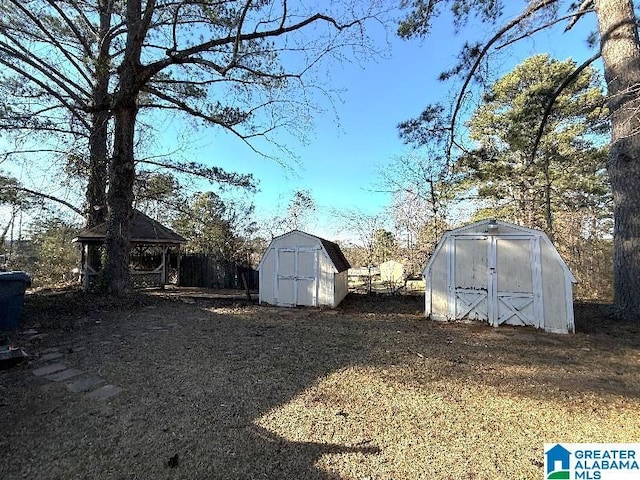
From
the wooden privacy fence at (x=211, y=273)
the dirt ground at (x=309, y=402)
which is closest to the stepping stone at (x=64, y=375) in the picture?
the dirt ground at (x=309, y=402)

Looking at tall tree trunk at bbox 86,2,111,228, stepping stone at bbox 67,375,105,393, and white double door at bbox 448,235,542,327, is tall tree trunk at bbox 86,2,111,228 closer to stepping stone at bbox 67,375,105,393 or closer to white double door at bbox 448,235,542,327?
stepping stone at bbox 67,375,105,393

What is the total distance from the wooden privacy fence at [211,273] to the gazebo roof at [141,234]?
1.72 m

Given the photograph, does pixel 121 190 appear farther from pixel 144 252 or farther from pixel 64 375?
pixel 144 252

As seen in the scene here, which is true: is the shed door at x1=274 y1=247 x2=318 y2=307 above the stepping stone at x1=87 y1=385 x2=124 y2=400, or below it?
above

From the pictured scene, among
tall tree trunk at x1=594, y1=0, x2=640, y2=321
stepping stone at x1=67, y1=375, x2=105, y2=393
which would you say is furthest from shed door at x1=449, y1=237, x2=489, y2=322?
stepping stone at x1=67, y1=375, x2=105, y2=393

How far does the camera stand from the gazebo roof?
41.1ft

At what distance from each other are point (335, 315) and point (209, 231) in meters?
9.53

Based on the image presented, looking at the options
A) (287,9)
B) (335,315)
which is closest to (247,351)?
(335,315)

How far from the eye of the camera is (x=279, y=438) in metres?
2.68

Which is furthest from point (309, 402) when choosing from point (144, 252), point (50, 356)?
point (144, 252)

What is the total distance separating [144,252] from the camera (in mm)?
17438

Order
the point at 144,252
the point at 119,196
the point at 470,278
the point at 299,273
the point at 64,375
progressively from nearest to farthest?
the point at 64,375 → the point at 470,278 → the point at 119,196 → the point at 299,273 → the point at 144,252

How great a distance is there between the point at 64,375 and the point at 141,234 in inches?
430

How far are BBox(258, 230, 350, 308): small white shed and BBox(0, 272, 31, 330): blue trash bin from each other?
542 centimetres
